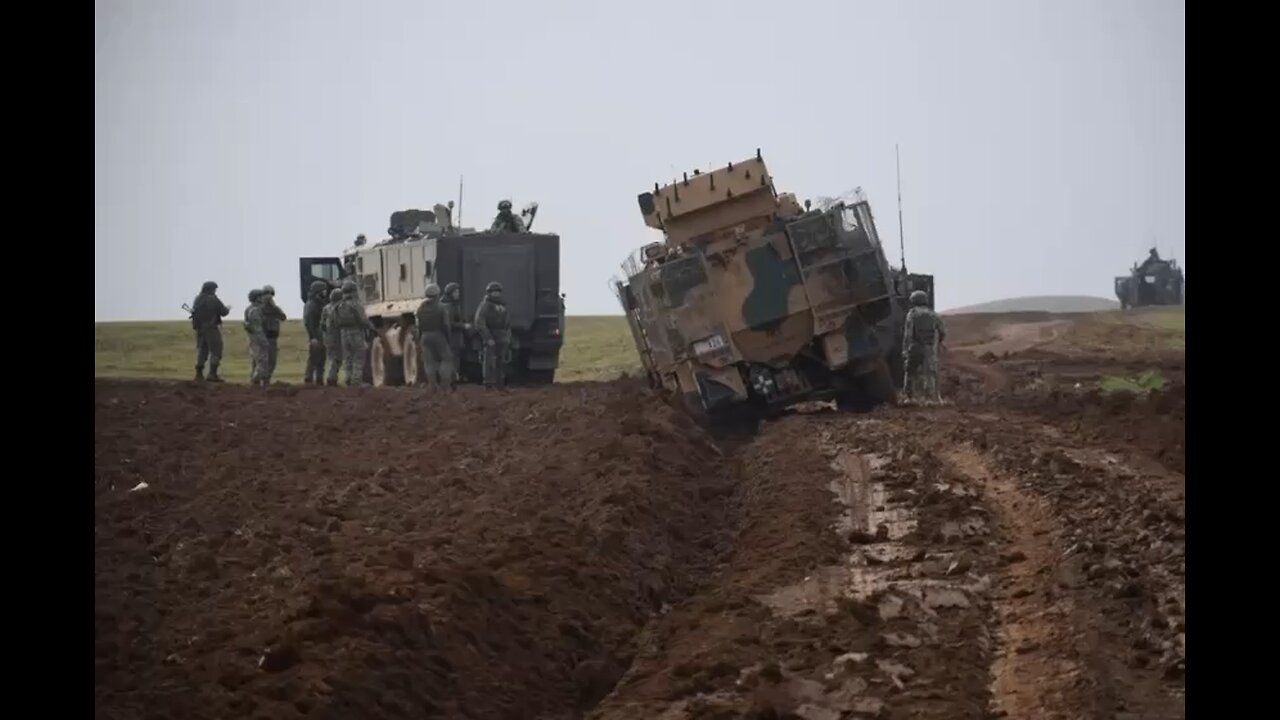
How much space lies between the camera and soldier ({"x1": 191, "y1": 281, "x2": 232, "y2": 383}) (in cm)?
2812

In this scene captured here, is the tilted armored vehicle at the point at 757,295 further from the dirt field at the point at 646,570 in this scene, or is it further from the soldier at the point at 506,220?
the soldier at the point at 506,220

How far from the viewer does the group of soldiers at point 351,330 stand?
27.1 metres

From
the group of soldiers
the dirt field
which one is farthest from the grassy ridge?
the dirt field

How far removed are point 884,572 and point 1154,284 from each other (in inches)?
2153

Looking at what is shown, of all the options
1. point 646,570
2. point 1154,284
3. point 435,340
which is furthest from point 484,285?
point 1154,284

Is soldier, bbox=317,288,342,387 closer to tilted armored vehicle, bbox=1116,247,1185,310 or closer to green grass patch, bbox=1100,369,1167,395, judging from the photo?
green grass patch, bbox=1100,369,1167,395

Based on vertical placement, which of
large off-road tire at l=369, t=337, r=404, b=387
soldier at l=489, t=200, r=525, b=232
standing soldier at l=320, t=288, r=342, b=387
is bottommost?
large off-road tire at l=369, t=337, r=404, b=387

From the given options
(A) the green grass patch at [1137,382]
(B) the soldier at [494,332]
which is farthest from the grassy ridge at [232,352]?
(A) the green grass patch at [1137,382]

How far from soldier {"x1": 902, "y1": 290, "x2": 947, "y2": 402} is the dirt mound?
3135mm

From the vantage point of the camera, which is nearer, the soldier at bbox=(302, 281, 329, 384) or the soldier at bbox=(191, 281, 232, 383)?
the soldier at bbox=(191, 281, 232, 383)

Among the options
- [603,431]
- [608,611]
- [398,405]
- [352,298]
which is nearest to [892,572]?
[608,611]

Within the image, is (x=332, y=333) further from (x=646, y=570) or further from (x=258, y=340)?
(x=646, y=570)

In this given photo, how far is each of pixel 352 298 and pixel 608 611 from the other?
18.2 meters
